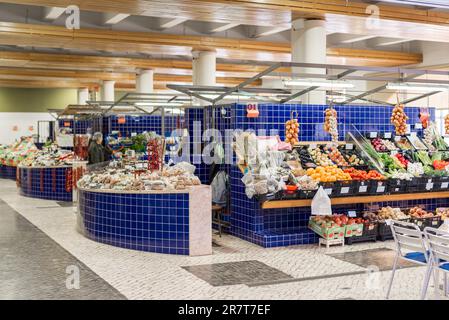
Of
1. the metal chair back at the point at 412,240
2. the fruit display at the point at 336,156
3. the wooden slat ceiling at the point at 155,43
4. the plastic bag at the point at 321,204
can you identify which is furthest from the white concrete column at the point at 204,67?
the metal chair back at the point at 412,240

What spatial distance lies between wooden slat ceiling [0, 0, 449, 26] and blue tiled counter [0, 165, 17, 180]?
1195cm

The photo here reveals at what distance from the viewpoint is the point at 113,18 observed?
13258mm

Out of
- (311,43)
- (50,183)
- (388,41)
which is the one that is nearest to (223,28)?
(311,43)

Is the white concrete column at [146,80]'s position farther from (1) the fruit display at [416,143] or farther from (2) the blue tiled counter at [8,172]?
(1) the fruit display at [416,143]

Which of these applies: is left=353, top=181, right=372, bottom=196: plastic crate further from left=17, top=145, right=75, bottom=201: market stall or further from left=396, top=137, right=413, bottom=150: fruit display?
left=17, top=145, right=75, bottom=201: market stall

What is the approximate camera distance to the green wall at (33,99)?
28.2 meters

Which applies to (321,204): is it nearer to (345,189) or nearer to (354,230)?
(345,189)

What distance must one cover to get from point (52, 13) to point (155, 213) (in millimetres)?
6701

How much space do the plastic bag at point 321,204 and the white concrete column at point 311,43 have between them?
264cm

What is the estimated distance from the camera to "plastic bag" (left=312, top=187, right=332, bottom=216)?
26.9 ft

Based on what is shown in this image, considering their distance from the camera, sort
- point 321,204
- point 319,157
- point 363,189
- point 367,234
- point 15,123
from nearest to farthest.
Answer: point 321,204 < point 367,234 < point 363,189 < point 319,157 < point 15,123

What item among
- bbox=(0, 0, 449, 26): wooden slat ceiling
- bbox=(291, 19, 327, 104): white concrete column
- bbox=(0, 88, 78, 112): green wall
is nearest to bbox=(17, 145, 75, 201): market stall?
bbox=(0, 0, 449, 26): wooden slat ceiling

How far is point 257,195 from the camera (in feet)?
26.9

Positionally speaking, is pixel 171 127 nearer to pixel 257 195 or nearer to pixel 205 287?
pixel 257 195
